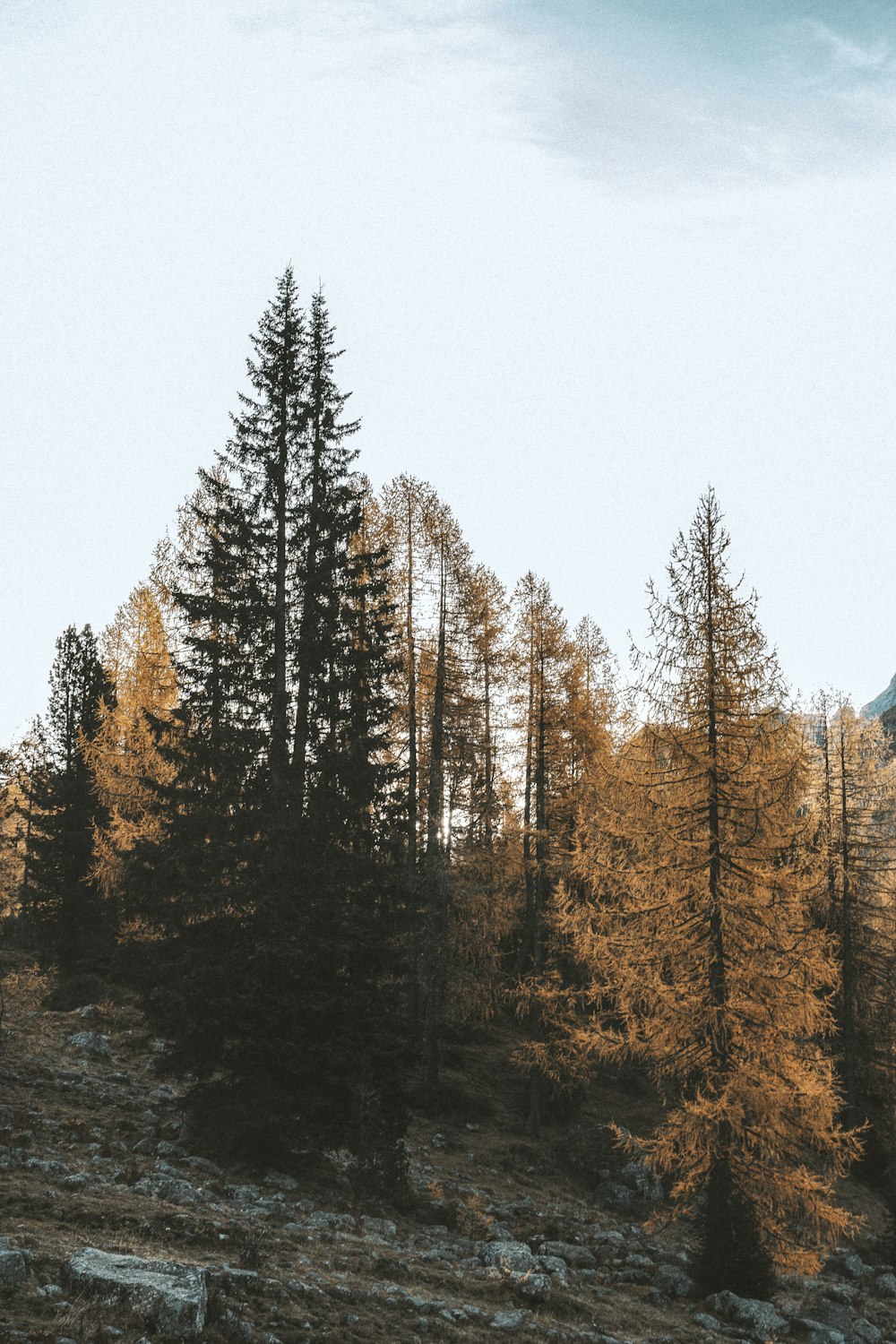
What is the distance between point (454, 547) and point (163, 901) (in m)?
13.3

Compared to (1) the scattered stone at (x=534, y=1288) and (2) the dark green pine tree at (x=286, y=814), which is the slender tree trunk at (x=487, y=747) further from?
(1) the scattered stone at (x=534, y=1288)

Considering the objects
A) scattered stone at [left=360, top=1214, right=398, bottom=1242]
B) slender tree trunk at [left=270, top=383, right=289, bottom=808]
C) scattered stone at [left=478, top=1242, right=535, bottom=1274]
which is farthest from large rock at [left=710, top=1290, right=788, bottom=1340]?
slender tree trunk at [left=270, top=383, right=289, bottom=808]

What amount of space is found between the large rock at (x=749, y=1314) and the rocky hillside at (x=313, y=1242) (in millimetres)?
24

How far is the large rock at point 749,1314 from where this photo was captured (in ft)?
35.3

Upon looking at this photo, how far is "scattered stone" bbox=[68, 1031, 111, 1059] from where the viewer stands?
1768cm

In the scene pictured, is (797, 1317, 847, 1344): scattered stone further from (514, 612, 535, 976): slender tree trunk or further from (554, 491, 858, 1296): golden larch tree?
(514, 612, 535, 976): slender tree trunk

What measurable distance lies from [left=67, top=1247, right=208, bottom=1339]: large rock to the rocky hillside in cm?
2

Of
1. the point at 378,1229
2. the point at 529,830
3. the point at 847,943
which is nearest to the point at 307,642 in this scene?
the point at 378,1229

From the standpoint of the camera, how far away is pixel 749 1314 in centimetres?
1108

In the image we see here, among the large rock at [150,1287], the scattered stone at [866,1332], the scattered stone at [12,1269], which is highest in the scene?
the scattered stone at [12,1269]

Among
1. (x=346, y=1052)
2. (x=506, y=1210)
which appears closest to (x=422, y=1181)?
(x=506, y=1210)

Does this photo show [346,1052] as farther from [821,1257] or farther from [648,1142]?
[821,1257]

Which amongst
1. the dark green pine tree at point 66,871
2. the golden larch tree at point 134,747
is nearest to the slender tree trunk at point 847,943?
the golden larch tree at point 134,747

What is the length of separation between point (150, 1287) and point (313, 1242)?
3.96 metres
